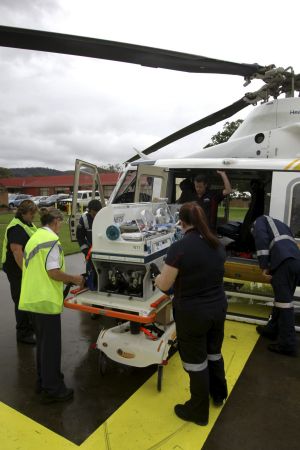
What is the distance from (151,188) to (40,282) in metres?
3.14

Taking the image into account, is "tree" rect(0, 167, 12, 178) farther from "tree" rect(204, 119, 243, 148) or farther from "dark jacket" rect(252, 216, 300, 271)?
"dark jacket" rect(252, 216, 300, 271)

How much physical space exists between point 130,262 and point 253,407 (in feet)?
5.48

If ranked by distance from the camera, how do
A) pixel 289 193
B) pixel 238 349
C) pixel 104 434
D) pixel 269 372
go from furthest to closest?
1. pixel 289 193
2. pixel 238 349
3. pixel 269 372
4. pixel 104 434

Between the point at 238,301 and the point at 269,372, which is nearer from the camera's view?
the point at 269,372

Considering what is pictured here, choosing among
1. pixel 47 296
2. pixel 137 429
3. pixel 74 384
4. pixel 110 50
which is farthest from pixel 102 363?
pixel 110 50

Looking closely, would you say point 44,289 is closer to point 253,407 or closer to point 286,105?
point 253,407

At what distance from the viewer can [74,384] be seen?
3248mm

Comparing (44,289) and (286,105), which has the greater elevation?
(286,105)

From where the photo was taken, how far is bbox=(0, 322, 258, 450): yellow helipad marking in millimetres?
2449

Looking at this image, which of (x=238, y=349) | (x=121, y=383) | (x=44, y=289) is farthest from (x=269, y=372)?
(x=44, y=289)

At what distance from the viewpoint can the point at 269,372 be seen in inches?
139

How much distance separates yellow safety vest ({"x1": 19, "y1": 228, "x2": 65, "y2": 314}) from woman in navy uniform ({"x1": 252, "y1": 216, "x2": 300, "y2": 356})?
2435 mm

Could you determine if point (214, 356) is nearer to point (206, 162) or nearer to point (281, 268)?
point (281, 268)

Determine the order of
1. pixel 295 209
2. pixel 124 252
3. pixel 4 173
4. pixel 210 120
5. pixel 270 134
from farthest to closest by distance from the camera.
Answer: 1. pixel 4 173
2. pixel 210 120
3. pixel 270 134
4. pixel 295 209
5. pixel 124 252
